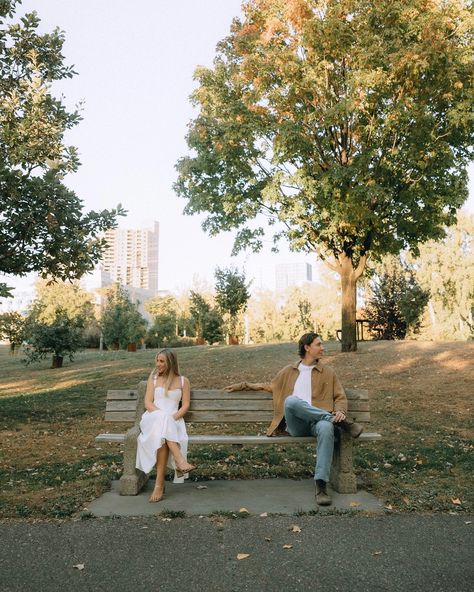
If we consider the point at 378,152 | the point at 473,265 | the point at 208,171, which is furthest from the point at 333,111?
the point at 473,265

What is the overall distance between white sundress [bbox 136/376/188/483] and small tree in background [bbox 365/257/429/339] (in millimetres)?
26483

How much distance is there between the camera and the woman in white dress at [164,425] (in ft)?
17.0

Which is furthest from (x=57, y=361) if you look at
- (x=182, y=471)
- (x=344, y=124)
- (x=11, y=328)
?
(x=182, y=471)

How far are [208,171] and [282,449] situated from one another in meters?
12.9

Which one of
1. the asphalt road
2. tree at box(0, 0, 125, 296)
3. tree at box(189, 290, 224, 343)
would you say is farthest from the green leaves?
tree at box(189, 290, 224, 343)

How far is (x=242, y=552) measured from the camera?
3.86 meters

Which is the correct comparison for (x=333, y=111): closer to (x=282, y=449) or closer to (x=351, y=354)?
(x=351, y=354)

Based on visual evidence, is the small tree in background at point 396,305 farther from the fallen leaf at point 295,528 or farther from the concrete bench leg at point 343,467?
the fallen leaf at point 295,528

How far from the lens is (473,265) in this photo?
117ft

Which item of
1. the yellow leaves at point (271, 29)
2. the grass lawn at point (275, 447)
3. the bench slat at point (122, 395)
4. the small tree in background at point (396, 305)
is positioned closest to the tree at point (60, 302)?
the grass lawn at point (275, 447)

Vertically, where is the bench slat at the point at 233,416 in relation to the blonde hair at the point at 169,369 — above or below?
below

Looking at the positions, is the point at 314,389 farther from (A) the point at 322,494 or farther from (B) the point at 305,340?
(A) the point at 322,494

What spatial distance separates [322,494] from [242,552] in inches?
51.9

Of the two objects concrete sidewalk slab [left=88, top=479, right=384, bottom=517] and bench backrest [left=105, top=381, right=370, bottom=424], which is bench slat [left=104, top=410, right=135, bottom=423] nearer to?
bench backrest [left=105, top=381, right=370, bottom=424]
